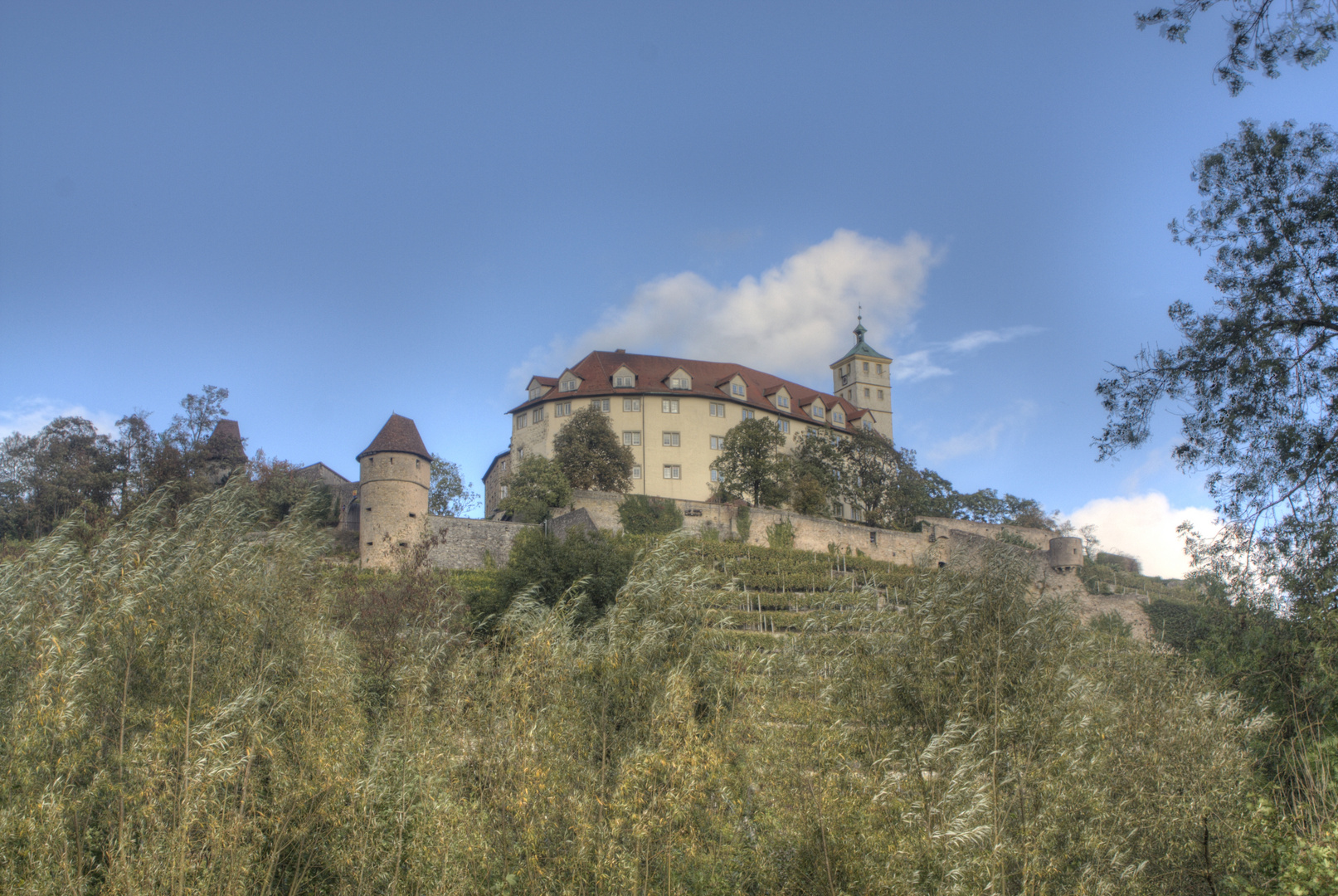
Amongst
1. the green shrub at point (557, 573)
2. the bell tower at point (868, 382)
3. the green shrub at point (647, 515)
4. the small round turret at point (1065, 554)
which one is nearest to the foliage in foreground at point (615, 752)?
the green shrub at point (557, 573)

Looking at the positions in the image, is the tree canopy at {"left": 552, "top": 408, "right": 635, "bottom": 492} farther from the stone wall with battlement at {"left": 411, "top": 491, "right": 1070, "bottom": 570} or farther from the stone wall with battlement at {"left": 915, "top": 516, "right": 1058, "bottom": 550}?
the stone wall with battlement at {"left": 915, "top": 516, "right": 1058, "bottom": 550}

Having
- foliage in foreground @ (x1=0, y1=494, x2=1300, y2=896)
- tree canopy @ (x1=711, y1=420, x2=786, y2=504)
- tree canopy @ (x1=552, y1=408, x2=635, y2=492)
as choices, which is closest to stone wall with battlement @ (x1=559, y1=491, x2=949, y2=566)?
tree canopy @ (x1=711, y1=420, x2=786, y2=504)

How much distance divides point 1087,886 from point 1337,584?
5.49 metres

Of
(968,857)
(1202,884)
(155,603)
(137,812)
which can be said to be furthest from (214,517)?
(1202,884)

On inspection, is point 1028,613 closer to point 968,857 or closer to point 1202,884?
point 1202,884

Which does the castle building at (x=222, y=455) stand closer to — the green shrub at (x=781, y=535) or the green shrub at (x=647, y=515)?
the green shrub at (x=647, y=515)

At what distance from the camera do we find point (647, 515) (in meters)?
40.8

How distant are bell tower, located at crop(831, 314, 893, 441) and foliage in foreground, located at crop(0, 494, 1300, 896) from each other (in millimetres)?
66619

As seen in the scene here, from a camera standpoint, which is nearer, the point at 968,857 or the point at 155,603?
the point at 968,857

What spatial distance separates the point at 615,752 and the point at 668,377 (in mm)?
51881

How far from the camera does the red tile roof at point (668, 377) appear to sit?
191ft

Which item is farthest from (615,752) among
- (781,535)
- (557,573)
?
(781,535)

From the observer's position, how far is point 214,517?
43.7 ft

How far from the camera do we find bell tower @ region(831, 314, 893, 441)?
77.9 meters
